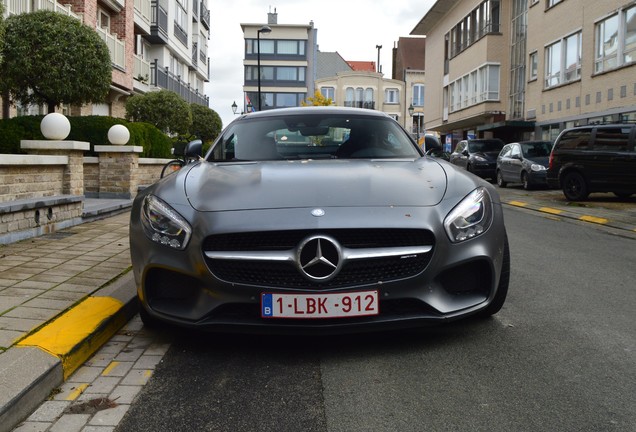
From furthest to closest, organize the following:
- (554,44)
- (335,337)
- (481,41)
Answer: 1. (481,41)
2. (554,44)
3. (335,337)

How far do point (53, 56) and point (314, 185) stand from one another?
11.2 m

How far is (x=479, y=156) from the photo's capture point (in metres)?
26.8

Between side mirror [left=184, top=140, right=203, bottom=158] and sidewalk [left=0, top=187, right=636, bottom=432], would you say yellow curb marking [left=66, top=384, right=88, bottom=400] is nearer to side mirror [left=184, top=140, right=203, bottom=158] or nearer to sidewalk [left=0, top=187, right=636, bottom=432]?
sidewalk [left=0, top=187, right=636, bottom=432]

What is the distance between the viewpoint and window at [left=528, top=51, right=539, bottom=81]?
31959mm

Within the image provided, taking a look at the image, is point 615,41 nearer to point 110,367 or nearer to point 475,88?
point 475,88

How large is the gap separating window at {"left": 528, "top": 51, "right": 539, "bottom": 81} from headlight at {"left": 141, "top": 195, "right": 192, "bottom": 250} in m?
30.6

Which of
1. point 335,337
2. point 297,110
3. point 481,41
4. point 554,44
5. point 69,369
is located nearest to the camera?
point 69,369

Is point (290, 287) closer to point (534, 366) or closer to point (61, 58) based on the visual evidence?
point (534, 366)

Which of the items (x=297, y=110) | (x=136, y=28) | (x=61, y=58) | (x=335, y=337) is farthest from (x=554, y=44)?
(x=335, y=337)

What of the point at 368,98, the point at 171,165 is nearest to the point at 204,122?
the point at 171,165

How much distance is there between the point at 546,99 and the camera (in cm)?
3034

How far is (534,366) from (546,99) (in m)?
28.8

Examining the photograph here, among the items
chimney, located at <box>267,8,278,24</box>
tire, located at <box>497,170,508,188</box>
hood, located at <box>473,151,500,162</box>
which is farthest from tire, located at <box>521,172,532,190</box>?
chimney, located at <box>267,8,278,24</box>

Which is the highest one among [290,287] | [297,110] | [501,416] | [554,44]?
[554,44]
